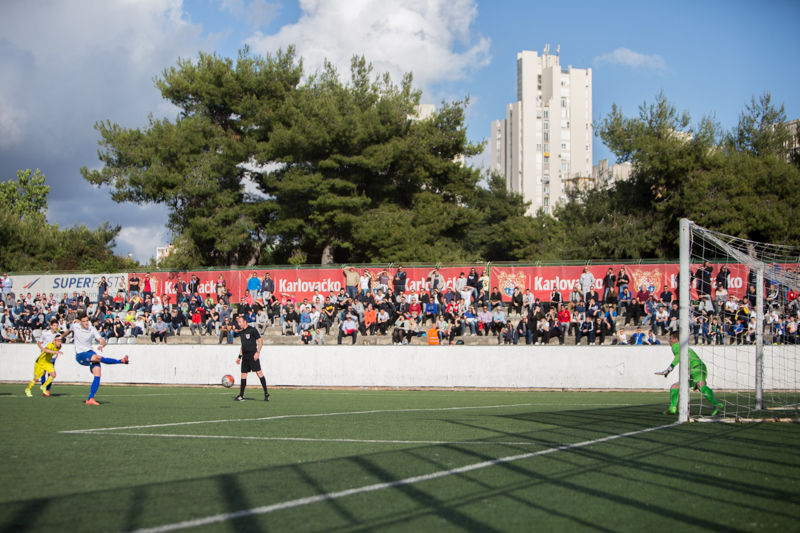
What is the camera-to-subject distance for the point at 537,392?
17.0 meters

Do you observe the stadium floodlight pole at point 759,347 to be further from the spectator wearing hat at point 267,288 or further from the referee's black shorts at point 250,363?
the spectator wearing hat at point 267,288

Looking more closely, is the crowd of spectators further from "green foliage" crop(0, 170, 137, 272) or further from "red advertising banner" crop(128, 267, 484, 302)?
"green foliage" crop(0, 170, 137, 272)

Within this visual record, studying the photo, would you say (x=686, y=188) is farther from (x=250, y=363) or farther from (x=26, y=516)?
(x=26, y=516)

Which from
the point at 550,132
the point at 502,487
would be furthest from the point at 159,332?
the point at 550,132

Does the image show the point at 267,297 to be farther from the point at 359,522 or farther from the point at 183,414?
the point at 359,522

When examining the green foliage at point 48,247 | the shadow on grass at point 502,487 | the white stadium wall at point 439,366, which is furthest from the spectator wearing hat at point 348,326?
the green foliage at point 48,247

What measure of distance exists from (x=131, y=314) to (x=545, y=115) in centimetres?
9738

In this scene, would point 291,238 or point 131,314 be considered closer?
point 131,314

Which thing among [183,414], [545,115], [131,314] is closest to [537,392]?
[183,414]

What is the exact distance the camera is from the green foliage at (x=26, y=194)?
6122 cm

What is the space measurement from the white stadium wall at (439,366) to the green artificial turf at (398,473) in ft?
23.1

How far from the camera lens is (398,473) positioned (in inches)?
232

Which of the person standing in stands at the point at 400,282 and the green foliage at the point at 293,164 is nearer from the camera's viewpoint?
the person standing in stands at the point at 400,282

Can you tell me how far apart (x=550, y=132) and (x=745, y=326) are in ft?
319
